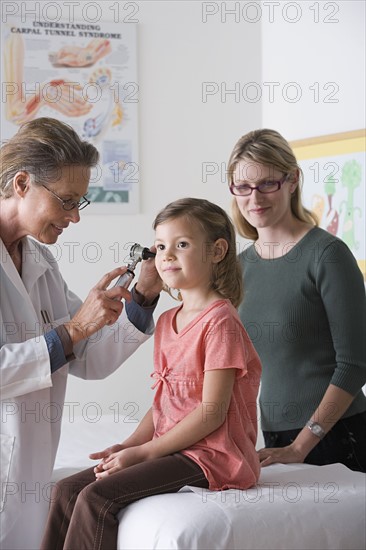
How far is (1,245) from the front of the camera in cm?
188

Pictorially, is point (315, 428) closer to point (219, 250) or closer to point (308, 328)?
point (308, 328)

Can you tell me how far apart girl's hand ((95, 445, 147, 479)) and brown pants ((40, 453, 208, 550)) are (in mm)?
37

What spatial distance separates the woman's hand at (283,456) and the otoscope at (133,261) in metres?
0.52

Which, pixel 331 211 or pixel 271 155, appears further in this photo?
pixel 331 211

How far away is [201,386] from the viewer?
1.76m

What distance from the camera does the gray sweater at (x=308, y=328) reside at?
1930 millimetres

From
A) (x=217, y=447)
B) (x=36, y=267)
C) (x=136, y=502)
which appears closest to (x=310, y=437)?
(x=217, y=447)

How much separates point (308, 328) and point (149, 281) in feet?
1.29

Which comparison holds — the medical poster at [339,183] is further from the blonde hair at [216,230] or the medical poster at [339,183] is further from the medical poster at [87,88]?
the blonde hair at [216,230]

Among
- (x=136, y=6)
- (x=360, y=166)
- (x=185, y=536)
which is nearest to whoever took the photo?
(x=185, y=536)

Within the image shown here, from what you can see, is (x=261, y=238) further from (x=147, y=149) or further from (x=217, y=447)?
(x=147, y=149)

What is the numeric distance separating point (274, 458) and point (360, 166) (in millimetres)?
1422

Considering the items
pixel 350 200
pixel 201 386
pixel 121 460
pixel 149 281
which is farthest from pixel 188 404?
pixel 350 200

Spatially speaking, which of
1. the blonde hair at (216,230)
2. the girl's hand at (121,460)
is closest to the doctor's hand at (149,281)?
the blonde hair at (216,230)
